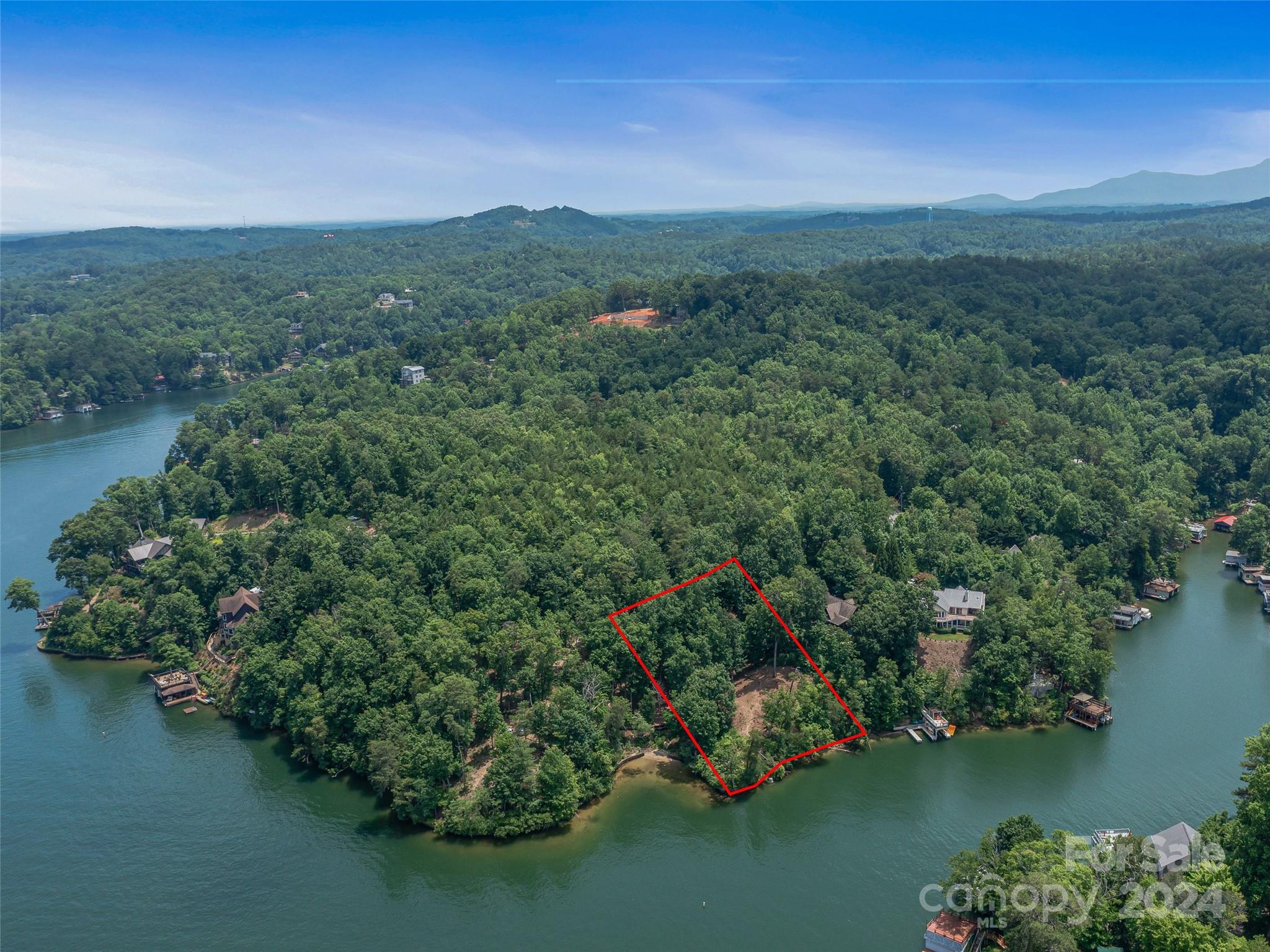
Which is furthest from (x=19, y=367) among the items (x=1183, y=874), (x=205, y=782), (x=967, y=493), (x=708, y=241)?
(x=708, y=241)

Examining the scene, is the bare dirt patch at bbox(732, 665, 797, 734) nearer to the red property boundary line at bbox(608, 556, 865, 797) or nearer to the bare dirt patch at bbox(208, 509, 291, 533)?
the red property boundary line at bbox(608, 556, 865, 797)

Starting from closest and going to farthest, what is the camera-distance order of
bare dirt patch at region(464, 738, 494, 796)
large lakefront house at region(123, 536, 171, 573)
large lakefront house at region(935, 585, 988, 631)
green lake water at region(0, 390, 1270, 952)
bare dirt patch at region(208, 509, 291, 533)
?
green lake water at region(0, 390, 1270, 952), bare dirt patch at region(464, 738, 494, 796), large lakefront house at region(935, 585, 988, 631), large lakefront house at region(123, 536, 171, 573), bare dirt patch at region(208, 509, 291, 533)

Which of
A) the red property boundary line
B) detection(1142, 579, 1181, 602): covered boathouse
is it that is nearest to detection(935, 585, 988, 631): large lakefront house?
the red property boundary line

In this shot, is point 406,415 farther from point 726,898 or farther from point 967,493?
point 726,898

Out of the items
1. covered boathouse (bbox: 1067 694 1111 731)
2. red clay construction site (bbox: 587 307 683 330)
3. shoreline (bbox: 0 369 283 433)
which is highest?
red clay construction site (bbox: 587 307 683 330)

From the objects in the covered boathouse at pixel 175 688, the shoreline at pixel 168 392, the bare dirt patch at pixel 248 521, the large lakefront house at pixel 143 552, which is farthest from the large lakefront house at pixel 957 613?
the shoreline at pixel 168 392
